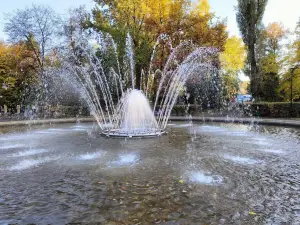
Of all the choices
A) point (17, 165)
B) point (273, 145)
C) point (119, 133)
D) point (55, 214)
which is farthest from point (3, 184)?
point (273, 145)

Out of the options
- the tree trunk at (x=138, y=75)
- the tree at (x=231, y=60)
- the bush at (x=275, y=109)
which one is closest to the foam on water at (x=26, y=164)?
the bush at (x=275, y=109)

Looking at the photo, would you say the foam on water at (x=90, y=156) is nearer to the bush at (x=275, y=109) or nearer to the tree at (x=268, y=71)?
the bush at (x=275, y=109)

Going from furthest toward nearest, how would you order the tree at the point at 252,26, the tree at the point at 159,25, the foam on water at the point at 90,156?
the tree at the point at 252,26
the tree at the point at 159,25
the foam on water at the point at 90,156

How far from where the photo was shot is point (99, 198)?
5.09 meters

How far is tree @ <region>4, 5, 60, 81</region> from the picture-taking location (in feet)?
113

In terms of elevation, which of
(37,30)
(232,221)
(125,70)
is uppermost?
(37,30)

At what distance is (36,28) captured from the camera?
35.2 metres

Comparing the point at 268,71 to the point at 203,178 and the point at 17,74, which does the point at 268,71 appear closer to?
the point at 203,178

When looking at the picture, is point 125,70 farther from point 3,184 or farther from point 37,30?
point 3,184

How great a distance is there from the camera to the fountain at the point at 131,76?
54.2 ft

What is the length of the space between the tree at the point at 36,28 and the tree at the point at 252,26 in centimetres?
2343

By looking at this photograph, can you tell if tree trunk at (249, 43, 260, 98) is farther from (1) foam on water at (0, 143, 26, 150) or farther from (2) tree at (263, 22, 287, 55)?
(1) foam on water at (0, 143, 26, 150)

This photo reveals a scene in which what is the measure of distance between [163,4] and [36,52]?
1841 centimetres

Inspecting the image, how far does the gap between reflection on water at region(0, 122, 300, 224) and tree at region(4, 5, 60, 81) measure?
28659mm
